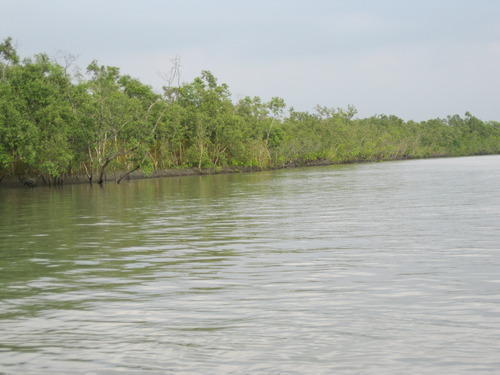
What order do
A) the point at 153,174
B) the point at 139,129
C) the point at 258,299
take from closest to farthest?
the point at 258,299
the point at 139,129
the point at 153,174

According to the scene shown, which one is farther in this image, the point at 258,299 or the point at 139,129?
the point at 139,129

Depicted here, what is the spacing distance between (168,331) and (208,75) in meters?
78.8

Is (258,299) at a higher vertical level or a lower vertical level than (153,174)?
lower

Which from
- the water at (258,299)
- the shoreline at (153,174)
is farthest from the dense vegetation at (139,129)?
the water at (258,299)

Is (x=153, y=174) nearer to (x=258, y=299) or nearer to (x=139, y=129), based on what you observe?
(x=139, y=129)

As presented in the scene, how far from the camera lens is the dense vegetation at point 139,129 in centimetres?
4819

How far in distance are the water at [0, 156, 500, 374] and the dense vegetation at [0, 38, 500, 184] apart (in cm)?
3414

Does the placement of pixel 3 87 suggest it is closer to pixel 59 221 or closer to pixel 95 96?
pixel 95 96

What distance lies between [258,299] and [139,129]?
4891 cm

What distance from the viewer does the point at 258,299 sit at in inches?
307


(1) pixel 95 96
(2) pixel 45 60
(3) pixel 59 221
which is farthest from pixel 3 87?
(3) pixel 59 221

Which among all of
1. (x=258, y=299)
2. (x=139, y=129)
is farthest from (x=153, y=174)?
(x=258, y=299)

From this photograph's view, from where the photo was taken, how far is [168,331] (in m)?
6.43

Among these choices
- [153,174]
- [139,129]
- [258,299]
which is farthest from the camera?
[153,174]
